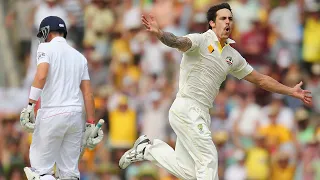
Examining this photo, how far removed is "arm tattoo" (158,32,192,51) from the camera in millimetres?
11750

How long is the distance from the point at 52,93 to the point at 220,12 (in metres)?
2.19

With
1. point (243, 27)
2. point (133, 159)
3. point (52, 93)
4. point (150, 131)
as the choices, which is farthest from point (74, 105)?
point (243, 27)

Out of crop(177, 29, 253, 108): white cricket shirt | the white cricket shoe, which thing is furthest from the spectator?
the white cricket shoe

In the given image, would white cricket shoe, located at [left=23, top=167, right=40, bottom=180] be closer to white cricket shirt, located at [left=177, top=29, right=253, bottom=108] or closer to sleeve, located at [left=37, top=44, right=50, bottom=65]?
sleeve, located at [left=37, top=44, right=50, bottom=65]

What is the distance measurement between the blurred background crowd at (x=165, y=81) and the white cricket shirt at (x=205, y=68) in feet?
15.8

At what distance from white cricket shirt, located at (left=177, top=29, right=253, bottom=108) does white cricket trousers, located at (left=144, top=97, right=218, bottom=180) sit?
4.9 inches

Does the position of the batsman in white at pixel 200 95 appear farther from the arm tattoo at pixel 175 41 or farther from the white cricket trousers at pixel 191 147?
the arm tattoo at pixel 175 41

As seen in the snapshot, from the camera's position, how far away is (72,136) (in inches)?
506

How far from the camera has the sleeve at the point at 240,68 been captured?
1306 cm

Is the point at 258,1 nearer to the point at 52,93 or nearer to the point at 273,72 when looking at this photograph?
the point at 273,72

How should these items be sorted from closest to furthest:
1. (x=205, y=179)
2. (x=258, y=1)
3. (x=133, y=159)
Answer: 1. (x=205, y=179)
2. (x=133, y=159)
3. (x=258, y=1)

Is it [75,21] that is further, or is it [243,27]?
[75,21]

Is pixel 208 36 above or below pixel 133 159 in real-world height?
above

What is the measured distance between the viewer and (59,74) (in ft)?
41.4
